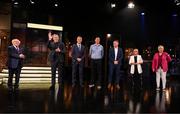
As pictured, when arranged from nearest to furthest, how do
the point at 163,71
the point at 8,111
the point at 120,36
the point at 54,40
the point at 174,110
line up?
1. the point at 8,111
2. the point at 174,110
3. the point at 54,40
4. the point at 163,71
5. the point at 120,36

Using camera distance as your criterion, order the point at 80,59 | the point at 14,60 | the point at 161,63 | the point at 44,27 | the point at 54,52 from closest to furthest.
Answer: the point at 14,60 < the point at 54,52 < the point at 80,59 < the point at 161,63 < the point at 44,27

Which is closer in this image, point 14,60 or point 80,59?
point 14,60

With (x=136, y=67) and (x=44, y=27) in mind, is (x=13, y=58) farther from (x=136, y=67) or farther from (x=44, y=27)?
(x=44, y=27)

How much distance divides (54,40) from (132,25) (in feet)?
36.9

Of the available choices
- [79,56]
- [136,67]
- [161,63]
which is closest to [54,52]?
[79,56]

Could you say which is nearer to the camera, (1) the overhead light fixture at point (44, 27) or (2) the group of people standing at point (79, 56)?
(2) the group of people standing at point (79, 56)

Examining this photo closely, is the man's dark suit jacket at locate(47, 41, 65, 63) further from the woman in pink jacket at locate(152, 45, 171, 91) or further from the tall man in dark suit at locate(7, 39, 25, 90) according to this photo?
the woman in pink jacket at locate(152, 45, 171, 91)

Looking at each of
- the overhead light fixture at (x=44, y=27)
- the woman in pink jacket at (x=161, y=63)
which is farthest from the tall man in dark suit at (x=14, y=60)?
the overhead light fixture at (x=44, y=27)

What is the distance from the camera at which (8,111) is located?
5035 millimetres

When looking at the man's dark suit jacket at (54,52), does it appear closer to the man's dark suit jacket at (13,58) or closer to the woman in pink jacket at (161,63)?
the man's dark suit jacket at (13,58)

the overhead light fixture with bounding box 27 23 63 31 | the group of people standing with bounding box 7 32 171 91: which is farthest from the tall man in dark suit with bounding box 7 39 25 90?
the overhead light fixture with bounding box 27 23 63 31

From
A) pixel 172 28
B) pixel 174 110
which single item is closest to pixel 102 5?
pixel 172 28

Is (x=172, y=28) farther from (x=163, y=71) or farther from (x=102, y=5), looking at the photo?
(x=163, y=71)

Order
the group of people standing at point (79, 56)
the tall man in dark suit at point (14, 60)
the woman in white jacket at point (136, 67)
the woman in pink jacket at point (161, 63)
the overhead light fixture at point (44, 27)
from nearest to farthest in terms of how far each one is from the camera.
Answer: the tall man in dark suit at point (14, 60) → the group of people standing at point (79, 56) → the woman in pink jacket at point (161, 63) → the woman in white jacket at point (136, 67) → the overhead light fixture at point (44, 27)
